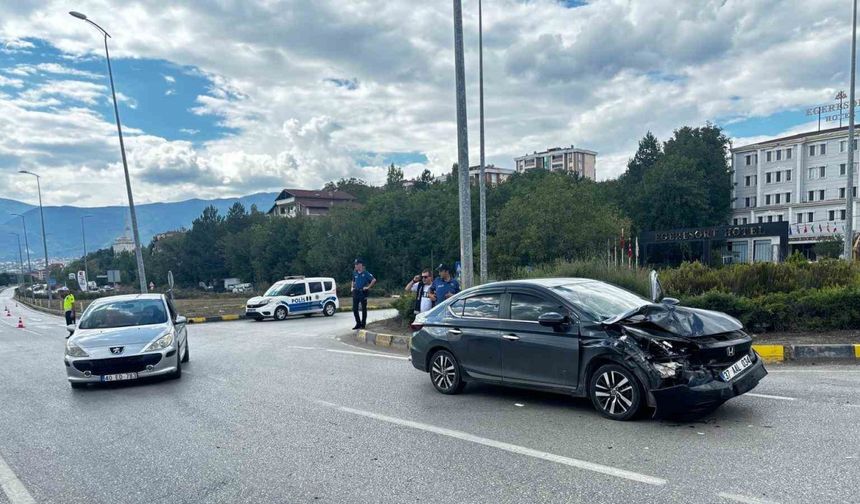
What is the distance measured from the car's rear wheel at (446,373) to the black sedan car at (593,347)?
14 millimetres

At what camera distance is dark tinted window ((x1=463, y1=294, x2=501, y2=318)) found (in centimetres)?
748

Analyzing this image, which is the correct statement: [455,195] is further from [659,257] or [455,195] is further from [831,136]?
[831,136]

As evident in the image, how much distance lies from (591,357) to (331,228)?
240ft

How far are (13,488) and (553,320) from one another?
5.48 m

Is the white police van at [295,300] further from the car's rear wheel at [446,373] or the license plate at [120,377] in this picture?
the car's rear wheel at [446,373]

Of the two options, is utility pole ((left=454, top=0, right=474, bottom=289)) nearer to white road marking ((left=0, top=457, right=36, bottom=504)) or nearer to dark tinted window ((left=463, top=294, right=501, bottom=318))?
dark tinted window ((left=463, top=294, right=501, bottom=318))

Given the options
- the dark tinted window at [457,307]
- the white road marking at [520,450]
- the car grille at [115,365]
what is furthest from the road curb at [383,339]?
the white road marking at [520,450]

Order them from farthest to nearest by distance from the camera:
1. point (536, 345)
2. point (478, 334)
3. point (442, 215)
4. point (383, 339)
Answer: point (442, 215), point (383, 339), point (478, 334), point (536, 345)

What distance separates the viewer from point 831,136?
237ft

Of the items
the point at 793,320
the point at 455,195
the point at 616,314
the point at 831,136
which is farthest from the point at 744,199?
the point at 616,314

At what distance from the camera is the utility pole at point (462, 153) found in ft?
42.2

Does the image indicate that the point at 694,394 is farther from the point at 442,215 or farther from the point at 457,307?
the point at 442,215

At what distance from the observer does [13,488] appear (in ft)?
16.4

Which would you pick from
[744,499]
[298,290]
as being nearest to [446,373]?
[744,499]
